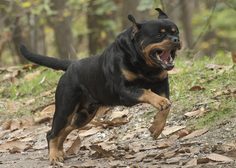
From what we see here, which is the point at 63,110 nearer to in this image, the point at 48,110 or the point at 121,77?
the point at 121,77

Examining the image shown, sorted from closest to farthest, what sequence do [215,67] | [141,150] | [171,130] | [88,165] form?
1. [88,165]
2. [141,150]
3. [171,130]
4. [215,67]

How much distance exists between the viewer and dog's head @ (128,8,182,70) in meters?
3.44

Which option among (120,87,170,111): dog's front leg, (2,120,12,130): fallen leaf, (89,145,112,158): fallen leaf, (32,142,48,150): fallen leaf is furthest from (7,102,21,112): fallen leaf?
(120,87,170,111): dog's front leg

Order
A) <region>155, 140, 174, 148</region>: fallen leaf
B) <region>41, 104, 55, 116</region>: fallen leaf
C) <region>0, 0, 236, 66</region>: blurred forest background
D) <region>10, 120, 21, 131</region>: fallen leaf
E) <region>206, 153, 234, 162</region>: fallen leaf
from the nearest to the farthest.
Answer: <region>206, 153, 234, 162</region>: fallen leaf, <region>155, 140, 174, 148</region>: fallen leaf, <region>10, 120, 21, 131</region>: fallen leaf, <region>41, 104, 55, 116</region>: fallen leaf, <region>0, 0, 236, 66</region>: blurred forest background

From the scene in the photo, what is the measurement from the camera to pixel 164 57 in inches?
146

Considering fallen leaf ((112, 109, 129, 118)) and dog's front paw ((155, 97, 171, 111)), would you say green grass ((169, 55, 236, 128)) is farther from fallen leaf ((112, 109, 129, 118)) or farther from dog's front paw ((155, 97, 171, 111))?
dog's front paw ((155, 97, 171, 111))

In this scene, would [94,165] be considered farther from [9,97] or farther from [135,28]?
[9,97]

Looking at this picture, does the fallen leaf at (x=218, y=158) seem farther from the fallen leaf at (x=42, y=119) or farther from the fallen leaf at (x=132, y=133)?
the fallen leaf at (x=42, y=119)

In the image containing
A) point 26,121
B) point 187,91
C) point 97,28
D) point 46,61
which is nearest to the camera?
point 46,61

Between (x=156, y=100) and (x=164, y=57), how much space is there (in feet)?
2.07

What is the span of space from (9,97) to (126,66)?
4.71 meters

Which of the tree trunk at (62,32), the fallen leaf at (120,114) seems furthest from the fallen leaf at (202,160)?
the tree trunk at (62,32)

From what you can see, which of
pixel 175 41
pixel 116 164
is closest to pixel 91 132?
pixel 116 164

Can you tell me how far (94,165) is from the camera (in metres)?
3.79
